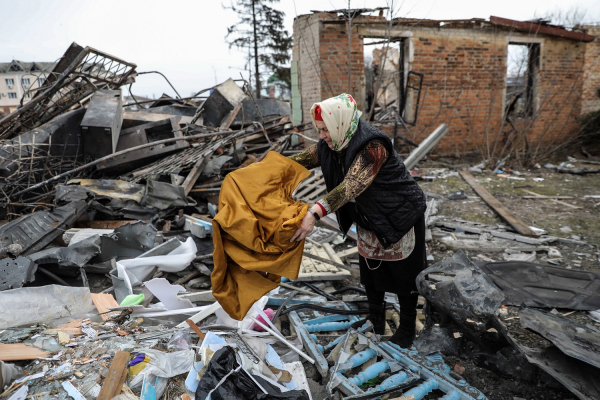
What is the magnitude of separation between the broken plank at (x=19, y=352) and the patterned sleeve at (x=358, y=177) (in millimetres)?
1885

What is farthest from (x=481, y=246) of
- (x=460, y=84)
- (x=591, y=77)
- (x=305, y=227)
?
(x=591, y=77)

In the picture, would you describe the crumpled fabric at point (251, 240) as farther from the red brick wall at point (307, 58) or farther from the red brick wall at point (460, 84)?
the red brick wall at point (460, 84)

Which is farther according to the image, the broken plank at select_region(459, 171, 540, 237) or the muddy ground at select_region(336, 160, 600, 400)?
the broken plank at select_region(459, 171, 540, 237)

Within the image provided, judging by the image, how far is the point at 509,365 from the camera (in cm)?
232

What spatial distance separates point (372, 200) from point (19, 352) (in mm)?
2263

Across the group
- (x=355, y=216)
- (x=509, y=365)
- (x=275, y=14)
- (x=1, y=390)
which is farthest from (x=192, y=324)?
(x=275, y=14)

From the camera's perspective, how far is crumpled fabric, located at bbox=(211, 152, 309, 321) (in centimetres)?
191

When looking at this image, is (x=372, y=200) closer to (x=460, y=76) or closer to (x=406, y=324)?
(x=406, y=324)

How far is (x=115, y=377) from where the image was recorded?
6.32ft

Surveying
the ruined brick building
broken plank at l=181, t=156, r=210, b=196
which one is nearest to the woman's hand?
broken plank at l=181, t=156, r=210, b=196

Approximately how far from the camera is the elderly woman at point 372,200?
2.04 m

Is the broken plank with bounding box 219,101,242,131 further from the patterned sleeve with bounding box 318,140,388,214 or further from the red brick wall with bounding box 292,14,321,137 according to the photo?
the patterned sleeve with bounding box 318,140,388,214

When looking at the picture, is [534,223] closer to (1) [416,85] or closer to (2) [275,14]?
(1) [416,85]

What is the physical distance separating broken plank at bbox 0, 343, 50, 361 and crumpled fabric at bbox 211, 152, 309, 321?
116 cm
